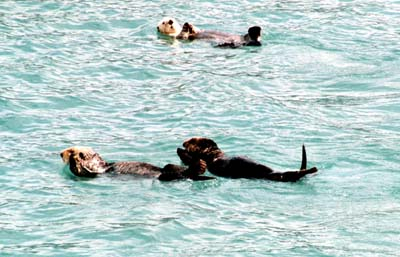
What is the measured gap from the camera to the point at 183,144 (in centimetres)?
1188

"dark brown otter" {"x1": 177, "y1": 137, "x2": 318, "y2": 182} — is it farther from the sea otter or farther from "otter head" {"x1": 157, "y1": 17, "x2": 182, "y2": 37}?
"otter head" {"x1": 157, "y1": 17, "x2": 182, "y2": 37}

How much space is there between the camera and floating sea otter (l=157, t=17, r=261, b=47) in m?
16.2

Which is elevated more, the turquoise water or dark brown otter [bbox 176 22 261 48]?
dark brown otter [bbox 176 22 261 48]

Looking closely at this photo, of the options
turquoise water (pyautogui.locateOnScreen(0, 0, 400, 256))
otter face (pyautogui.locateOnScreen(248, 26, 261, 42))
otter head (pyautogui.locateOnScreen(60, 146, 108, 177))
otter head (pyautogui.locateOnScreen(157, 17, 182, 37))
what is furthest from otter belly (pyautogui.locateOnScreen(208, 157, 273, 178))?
otter head (pyautogui.locateOnScreen(157, 17, 182, 37))

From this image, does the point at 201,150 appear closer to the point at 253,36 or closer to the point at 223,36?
the point at 253,36

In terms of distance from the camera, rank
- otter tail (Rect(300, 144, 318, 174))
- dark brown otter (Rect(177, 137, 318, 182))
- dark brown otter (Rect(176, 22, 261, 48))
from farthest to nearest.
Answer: dark brown otter (Rect(176, 22, 261, 48))
dark brown otter (Rect(177, 137, 318, 182))
otter tail (Rect(300, 144, 318, 174))

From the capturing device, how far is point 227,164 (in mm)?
11188

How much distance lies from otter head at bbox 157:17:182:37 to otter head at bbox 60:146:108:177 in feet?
18.7

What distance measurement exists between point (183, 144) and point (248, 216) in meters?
1.81

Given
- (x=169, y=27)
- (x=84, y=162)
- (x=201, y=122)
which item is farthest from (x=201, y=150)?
(x=169, y=27)

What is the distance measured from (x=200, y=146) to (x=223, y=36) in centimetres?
509

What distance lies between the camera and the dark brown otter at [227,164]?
10844 millimetres

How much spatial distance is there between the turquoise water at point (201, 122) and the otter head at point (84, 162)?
0.12m

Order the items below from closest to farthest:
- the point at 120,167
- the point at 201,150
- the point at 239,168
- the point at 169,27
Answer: the point at 239,168, the point at 120,167, the point at 201,150, the point at 169,27
